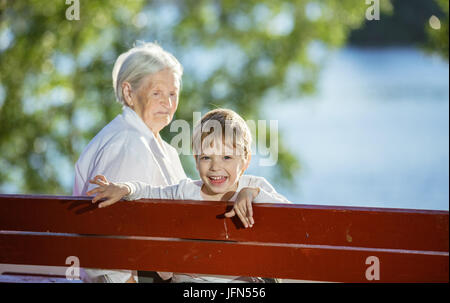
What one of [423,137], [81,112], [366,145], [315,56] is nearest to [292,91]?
[315,56]

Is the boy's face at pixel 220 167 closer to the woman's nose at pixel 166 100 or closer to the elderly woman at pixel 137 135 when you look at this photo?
the elderly woman at pixel 137 135

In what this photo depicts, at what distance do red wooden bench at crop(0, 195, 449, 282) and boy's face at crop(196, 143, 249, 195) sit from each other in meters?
0.31

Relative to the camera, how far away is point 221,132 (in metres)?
2.41

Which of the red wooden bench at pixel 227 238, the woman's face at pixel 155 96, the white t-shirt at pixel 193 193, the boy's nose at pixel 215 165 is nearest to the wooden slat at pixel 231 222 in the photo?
the red wooden bench at pixel 227 238

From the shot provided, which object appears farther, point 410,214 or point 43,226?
point 43,226

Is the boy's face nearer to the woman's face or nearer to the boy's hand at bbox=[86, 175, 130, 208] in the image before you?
the boy's hand at bbox=[86, 175, 130, 208]

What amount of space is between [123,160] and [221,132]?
1.68ft

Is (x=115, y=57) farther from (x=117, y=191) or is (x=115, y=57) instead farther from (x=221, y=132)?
(x=117, y=191)

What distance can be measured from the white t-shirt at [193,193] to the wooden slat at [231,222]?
143 millimetres

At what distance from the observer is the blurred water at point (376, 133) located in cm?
1834
